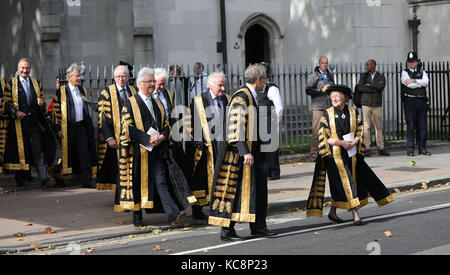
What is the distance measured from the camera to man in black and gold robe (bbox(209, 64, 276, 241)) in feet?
29.0

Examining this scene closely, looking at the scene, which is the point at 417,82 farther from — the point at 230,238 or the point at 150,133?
the point at 230,238

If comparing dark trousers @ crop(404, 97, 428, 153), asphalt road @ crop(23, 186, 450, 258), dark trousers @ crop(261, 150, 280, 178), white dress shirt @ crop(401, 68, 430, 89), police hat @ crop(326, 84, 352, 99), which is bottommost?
asphalt road @ crop(23, 186, 450, 258)

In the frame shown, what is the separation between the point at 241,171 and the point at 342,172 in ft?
4.87

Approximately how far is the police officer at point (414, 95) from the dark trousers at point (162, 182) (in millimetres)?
8134

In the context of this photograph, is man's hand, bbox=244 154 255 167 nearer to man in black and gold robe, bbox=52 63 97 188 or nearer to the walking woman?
the walking woman

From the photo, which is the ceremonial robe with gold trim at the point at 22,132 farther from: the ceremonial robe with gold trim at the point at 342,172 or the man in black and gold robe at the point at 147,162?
the ceremonial robe with gold trim at the point at 342,172

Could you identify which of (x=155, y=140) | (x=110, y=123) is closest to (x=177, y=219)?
(x=155, y=140)

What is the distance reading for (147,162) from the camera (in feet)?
32.8

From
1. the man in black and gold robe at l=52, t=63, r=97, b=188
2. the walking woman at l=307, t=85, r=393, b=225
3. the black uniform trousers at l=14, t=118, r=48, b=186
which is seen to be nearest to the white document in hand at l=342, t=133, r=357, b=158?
the walking woman at l=307, t=85, r=393, b=225

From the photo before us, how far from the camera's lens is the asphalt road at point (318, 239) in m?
8.12

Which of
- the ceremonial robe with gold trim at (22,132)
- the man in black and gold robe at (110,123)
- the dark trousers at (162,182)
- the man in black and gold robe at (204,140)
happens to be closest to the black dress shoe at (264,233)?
the dark trousers at (162,182)

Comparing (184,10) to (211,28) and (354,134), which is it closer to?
(211,28)

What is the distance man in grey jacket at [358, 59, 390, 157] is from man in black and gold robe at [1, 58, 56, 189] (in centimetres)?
686

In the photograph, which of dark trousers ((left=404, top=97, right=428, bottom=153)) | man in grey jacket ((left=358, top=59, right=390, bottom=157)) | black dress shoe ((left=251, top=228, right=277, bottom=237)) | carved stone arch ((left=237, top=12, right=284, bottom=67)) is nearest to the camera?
black dress shoe ((left=251, top=228, right=277, bottom=237))
